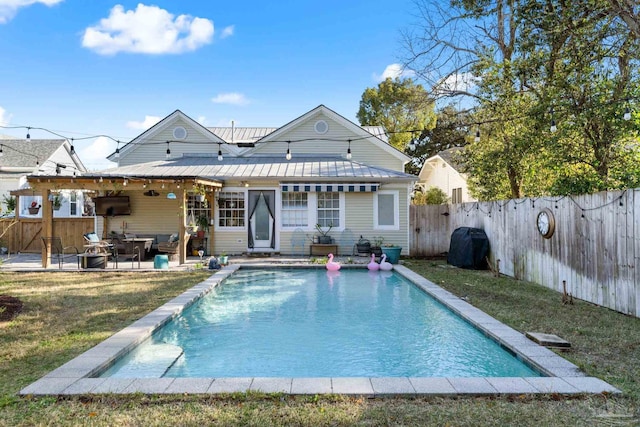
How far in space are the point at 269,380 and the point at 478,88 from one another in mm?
12230

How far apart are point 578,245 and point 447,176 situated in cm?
1801

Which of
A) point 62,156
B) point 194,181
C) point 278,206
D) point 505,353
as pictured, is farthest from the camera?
point 62,156

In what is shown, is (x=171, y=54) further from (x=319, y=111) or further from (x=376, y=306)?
(x=376, y=306)

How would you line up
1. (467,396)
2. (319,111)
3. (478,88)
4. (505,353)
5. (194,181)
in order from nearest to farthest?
(467,396) < (505,353) < (194,181) < (478,88) < (319,111)

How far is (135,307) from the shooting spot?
7.06 metres

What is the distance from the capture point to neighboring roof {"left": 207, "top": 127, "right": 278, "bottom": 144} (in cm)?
1927

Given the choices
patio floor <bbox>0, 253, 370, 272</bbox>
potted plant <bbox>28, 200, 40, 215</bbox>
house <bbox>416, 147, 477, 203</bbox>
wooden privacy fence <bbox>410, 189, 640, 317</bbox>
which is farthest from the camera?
house <bbox>416, 147, 477, 203</bbox>

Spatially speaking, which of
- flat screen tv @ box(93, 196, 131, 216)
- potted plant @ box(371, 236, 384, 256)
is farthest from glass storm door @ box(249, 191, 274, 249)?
flat screen tv @ box(93, 196, 131, 216)

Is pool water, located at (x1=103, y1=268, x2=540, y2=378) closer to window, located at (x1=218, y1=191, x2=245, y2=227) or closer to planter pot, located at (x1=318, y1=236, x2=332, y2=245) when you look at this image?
planter pot, located at (x1=318, y1=236, x2=332, y2=245)

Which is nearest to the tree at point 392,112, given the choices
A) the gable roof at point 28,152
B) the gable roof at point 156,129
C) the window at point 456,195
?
the window at point 456,195

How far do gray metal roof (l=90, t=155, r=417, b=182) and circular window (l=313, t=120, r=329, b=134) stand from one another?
1088 mm

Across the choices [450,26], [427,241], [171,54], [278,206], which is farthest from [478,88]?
[171,54]

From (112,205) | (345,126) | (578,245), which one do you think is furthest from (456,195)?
(112,205)

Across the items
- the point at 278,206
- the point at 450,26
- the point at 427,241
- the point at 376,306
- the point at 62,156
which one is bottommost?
the point at 376,306
